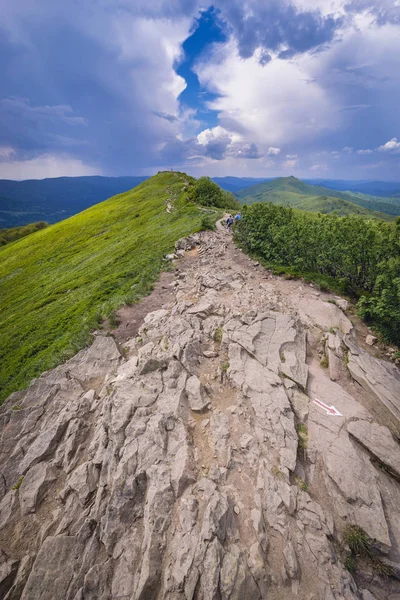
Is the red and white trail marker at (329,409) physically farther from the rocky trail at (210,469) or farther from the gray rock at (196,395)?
the gray rock at (196,395)

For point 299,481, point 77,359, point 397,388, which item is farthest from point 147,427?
point 397,388

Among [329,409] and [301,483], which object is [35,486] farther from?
[329,409]

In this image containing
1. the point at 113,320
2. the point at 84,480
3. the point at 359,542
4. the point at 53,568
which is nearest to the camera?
the point at 359,542

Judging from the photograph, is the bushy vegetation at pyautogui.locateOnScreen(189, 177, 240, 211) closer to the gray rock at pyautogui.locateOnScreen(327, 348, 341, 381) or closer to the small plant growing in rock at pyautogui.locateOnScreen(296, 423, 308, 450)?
the gray rock at pyautogui.locateOnScreen(327, 348, 341, 381)

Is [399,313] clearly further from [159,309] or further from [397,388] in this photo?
[159,309]

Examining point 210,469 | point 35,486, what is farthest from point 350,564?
point 35,486

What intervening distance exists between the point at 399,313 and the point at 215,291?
11.6 metres

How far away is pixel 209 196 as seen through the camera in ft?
211

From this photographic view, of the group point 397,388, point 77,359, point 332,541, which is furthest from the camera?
point 77,359

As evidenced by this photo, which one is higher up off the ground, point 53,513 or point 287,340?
point 287,340

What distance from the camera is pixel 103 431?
1086 centimetres

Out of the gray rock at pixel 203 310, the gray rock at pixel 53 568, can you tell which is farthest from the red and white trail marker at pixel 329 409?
the gray rock at pixel 53 568

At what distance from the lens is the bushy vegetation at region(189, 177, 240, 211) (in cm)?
6297

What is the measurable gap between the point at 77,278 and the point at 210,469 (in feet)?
114
